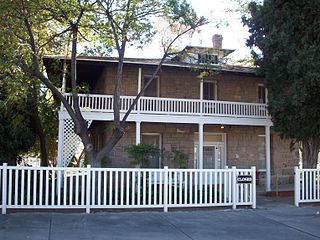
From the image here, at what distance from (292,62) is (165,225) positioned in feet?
25.4

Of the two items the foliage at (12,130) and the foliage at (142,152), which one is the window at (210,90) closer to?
the foliage at (142,152)

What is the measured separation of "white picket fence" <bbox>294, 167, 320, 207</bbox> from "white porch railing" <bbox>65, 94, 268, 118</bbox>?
6.01 m

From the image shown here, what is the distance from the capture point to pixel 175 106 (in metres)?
18.3

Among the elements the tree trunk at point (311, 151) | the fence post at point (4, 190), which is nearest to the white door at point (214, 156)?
the tree trunk at point (311, 151)

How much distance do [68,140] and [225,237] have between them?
995 cm

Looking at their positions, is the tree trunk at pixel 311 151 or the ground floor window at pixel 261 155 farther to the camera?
the ground floor window at pixel 261 155

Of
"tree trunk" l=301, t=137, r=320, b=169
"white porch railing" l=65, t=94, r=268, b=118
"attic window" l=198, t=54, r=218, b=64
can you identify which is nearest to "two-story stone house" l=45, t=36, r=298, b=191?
"white porch railing" l=65, t=94, r=268, b=118

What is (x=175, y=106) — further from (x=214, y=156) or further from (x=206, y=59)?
(x=214, y=156)

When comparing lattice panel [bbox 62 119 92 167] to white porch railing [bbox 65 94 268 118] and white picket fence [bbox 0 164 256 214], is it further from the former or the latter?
white picket fence [bbox 0 164 256 214]

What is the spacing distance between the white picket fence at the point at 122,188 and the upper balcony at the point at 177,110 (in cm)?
562

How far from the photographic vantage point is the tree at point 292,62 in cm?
1400

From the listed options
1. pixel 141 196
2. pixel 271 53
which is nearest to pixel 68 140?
pixel 141 196

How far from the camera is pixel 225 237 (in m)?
8.20

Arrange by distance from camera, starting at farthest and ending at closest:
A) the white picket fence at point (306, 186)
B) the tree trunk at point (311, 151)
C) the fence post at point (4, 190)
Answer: the tree trunk at point (311, 151) < the white picket fence at point (306, 186) < the fence post at point (4, 190)
